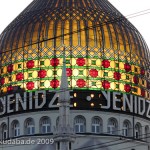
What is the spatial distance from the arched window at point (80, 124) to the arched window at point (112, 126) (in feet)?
6.99

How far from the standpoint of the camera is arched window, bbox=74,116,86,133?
67.2 m

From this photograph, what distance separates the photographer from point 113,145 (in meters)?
67.6

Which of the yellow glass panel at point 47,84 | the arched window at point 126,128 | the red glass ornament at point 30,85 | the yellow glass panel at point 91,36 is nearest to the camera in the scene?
the arched window at point 126,128

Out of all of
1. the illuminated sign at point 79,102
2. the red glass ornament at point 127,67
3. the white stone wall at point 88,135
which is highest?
the red glass ornament at point 127,67

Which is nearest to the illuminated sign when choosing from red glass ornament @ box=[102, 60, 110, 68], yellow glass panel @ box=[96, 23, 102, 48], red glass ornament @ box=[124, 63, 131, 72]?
red glass ornament @ box=[124, 63, 131, 72]

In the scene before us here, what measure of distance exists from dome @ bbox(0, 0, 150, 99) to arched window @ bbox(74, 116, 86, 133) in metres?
2.54

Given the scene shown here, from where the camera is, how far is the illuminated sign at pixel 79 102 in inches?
2660

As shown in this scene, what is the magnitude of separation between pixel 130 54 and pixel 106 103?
5627 millimetres

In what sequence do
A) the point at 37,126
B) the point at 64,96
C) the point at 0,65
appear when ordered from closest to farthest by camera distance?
the point at 64,96
the point at 37,126
the point at 0,65

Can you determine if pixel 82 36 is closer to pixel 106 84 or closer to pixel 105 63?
pixel 105 63

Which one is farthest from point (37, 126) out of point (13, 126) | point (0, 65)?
point (0, 65)

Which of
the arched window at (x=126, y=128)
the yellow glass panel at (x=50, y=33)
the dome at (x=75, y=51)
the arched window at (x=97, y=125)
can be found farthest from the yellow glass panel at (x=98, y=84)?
the yellow glass panel at (x=50, y=33)

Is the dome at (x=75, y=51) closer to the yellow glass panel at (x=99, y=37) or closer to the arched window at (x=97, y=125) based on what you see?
the yellow glass panel at (x=99, y=37)

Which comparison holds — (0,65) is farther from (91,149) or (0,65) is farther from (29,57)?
(91,149)
